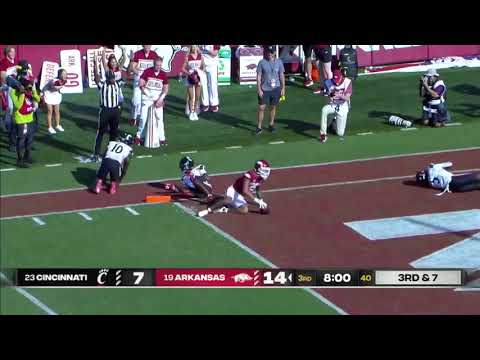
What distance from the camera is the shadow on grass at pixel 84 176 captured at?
19.8 m

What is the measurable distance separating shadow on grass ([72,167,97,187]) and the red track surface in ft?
2.11

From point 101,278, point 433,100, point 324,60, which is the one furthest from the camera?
point 324,60

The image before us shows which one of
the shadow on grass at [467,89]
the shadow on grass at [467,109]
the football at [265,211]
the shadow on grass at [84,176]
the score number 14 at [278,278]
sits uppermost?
the shadow on grass at [467,89]

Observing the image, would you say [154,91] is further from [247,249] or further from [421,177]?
[247,249]

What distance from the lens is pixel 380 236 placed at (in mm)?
17266

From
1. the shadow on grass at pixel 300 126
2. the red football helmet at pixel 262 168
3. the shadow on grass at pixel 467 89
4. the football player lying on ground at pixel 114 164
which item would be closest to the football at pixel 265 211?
the red football helmet at pixel 262 168

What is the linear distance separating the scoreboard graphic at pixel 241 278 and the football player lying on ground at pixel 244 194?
2.38m

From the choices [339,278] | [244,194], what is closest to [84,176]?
[244,194]

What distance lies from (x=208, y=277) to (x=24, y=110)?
→ 6.46 m

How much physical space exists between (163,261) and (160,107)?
6.29 metres

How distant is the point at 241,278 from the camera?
15469 mm

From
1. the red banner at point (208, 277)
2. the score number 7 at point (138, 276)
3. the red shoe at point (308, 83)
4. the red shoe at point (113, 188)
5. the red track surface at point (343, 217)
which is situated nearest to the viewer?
the red track surface at point (343, 217)

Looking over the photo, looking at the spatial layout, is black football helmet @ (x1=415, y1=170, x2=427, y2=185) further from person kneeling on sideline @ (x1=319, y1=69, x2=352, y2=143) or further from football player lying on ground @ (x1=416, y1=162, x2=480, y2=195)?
person kneeling on sideline @ (x1=319, y1=69, x2=352, y2=143)

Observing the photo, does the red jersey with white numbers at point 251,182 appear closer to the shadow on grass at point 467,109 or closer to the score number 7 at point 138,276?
the score number 7 at point 138,276
